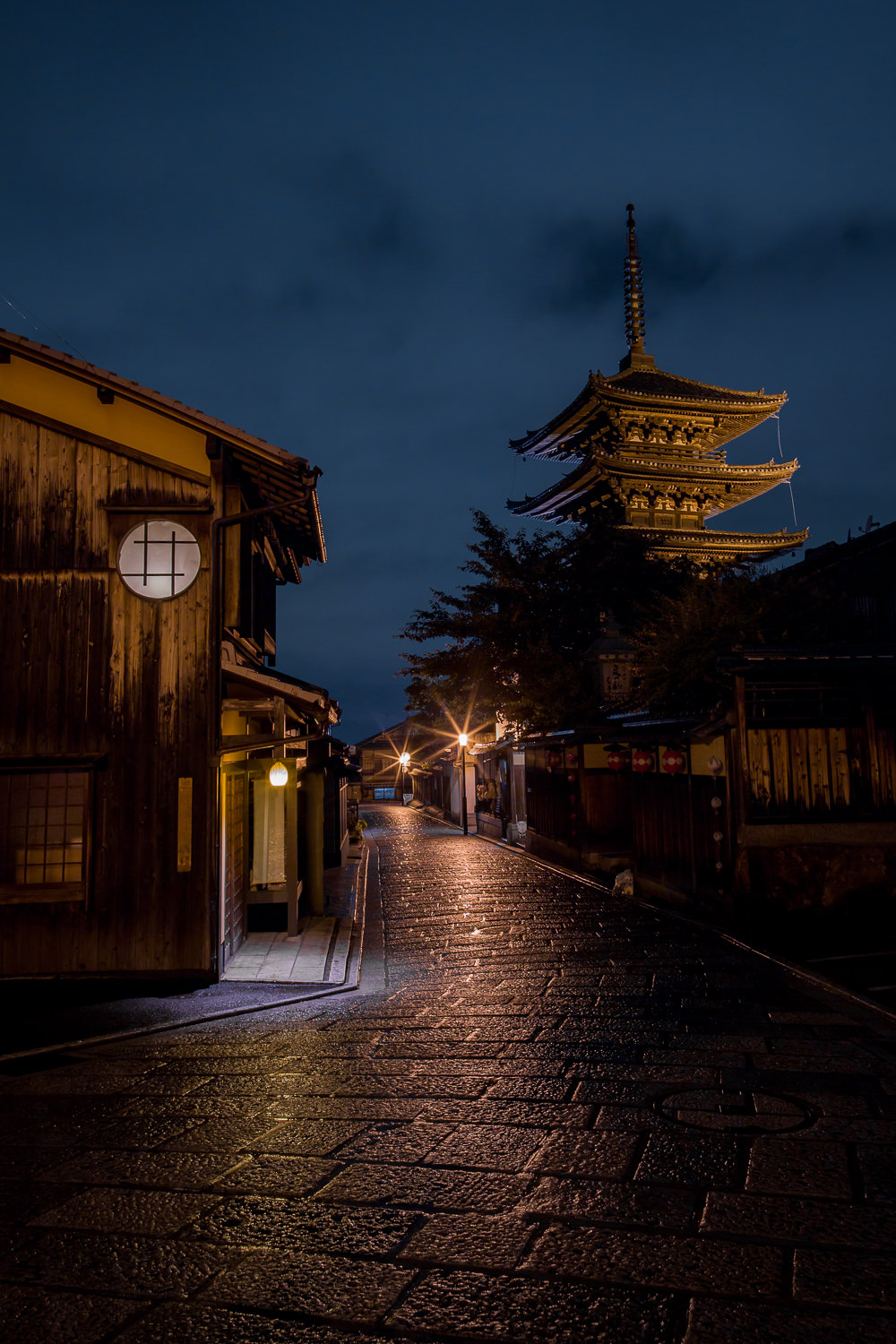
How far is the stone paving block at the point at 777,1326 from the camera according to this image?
134 inches

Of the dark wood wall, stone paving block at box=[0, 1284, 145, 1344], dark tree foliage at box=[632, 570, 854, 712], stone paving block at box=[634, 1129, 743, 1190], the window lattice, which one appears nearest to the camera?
stone paving block at box=[0, 1284, 145, 1344]

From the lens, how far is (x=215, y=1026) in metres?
8.38

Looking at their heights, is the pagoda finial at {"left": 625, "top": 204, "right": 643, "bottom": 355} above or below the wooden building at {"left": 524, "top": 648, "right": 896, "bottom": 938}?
above

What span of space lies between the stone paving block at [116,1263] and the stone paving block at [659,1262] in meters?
1.67

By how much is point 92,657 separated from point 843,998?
9835 mm

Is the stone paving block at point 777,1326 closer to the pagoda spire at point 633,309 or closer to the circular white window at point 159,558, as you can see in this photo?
the circular white window at point 159,558

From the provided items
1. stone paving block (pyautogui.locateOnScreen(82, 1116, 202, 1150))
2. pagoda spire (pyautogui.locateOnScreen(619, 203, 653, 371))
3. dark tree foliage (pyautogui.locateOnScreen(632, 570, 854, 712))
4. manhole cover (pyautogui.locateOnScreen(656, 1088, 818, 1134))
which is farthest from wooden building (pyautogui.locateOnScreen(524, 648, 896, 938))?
pagoda spire (pyautogui.locateOnScreen(619, 203, 653, 371))

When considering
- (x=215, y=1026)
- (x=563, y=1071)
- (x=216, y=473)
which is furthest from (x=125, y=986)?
(x=216, y=473)

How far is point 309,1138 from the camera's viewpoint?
5.56m

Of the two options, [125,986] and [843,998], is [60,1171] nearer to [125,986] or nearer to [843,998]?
[125,986]

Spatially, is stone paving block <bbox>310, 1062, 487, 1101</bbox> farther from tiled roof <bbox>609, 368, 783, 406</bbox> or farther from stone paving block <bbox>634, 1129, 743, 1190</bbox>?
tiled roof <bbox>609, 368, 783, 406</bbox>

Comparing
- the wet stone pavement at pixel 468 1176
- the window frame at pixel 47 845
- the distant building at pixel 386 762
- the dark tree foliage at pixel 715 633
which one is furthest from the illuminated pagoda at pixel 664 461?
the distant building at pixel 386 762

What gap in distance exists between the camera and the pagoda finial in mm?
34688

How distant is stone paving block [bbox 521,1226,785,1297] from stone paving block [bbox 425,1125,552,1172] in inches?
34.3
